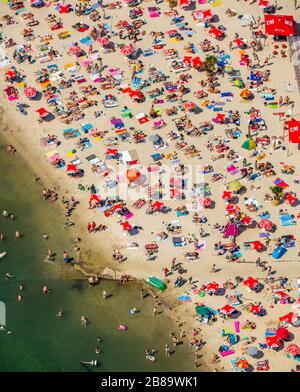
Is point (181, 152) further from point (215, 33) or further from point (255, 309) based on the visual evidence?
point (255, 309)

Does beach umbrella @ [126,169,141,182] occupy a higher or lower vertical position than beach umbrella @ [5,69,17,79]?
lower

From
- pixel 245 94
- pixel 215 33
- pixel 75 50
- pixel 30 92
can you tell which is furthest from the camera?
pixel 215 33

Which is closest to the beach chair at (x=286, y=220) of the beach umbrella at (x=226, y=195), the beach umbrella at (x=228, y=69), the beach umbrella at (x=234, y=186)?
the beach umbrella at (x=234, y=186)

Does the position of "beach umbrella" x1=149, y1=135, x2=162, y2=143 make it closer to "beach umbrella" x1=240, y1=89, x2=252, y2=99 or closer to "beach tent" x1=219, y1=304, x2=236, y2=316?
"beach umbrella" x1=240, y1=89, x2=252, y2=99

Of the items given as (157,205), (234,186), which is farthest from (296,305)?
(157,205)

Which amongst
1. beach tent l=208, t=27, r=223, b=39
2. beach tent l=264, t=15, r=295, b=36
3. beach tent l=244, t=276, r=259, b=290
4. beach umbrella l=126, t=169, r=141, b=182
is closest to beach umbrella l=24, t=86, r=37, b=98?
beach umbrella l=126, t=169, r=141, b=182

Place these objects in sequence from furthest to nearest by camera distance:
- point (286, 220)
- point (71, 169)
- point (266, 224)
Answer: point (71, 169), point (286, 220), point (266, 224)
